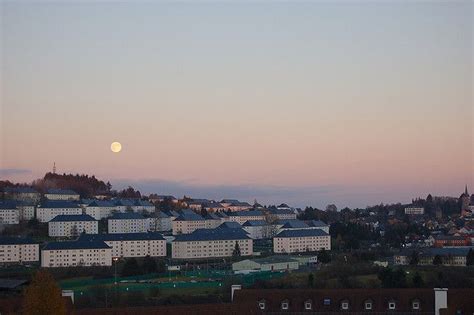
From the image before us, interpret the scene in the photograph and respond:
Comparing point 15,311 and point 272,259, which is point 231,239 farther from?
point 15,311

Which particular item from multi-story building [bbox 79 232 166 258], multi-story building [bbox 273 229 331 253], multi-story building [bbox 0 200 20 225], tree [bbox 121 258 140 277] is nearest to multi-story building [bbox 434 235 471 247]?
multi-story building [bbox 273 229 331 253]

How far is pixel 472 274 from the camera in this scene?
1235 inches

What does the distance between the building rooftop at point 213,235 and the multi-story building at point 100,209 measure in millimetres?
13711

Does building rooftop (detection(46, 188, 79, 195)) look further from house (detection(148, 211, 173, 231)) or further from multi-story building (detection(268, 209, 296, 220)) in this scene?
multi-story building (detection(268, 209, 296, 220))

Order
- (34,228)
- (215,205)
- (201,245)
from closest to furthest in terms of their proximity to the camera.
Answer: (201,245) < (34,228) < (215,205)

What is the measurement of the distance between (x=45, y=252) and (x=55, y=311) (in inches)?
1320

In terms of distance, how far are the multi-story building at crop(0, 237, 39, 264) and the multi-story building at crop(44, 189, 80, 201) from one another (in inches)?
964

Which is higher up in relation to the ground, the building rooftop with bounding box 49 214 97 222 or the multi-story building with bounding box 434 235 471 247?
the building rooftop with bounding box 49 214 97 222

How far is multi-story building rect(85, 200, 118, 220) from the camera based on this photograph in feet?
213

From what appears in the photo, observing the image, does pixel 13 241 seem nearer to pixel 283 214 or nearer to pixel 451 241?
pixel 451 241

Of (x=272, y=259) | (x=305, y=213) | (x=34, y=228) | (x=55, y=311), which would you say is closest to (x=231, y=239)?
(x=272, y=259)

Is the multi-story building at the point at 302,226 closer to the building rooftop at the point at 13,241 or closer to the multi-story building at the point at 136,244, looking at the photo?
the multi-story building at the point at 136,244

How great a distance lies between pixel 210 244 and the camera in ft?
173

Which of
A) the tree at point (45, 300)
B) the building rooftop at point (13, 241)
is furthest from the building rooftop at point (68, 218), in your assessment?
the tree at point (45, 300)
